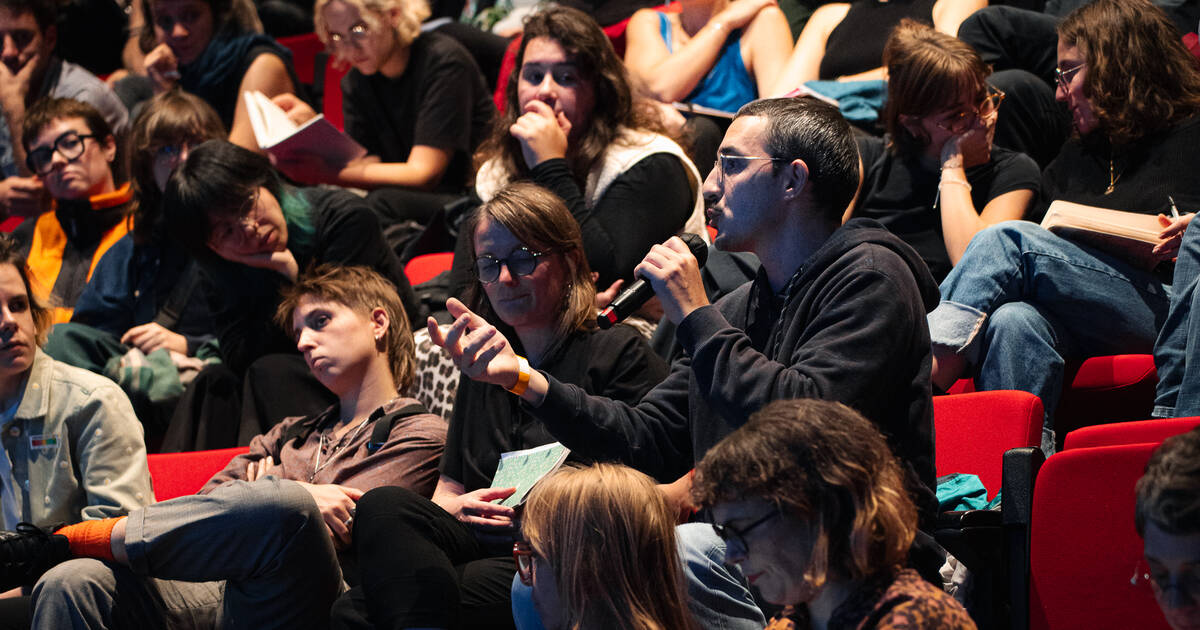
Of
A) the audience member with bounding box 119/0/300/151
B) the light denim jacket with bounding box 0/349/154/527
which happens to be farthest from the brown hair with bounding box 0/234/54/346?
the audience member with bounding box 119/0/300/151

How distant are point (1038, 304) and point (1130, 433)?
0.75 m

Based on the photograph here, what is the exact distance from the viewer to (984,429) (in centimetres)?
239

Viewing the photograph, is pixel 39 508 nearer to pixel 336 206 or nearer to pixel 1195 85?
pixel 336 206

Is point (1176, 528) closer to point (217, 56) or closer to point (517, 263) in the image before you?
point (517, 263)

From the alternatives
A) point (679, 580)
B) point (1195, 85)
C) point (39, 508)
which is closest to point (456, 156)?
point (39, 508)

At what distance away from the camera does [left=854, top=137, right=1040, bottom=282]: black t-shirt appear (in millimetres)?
3178

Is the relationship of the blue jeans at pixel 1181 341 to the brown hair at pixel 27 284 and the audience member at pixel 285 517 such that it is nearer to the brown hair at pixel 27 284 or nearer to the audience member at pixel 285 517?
the audience member at pixel 285 517

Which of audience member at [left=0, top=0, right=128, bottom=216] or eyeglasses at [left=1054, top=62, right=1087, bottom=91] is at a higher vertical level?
eyeglasses at [left=1054, top=62, right=1087, bottom=91]

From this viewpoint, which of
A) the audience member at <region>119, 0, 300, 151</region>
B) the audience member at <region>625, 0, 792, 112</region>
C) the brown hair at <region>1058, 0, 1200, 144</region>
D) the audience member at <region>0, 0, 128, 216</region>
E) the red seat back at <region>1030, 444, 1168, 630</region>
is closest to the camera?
the red seat back at <region>1030, 444, 1168, 630</region>

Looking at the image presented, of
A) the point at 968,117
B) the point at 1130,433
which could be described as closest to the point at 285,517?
the point at 1130,433

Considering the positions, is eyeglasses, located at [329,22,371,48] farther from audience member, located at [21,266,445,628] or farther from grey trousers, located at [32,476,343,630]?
grey trousers, located at [32,476,343,630]

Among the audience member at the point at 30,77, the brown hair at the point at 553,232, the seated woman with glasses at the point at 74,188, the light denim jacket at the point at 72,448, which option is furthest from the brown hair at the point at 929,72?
the audience member at the point at 30,77

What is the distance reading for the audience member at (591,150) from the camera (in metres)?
3.03

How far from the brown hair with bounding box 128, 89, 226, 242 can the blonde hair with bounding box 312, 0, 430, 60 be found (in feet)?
1.99
